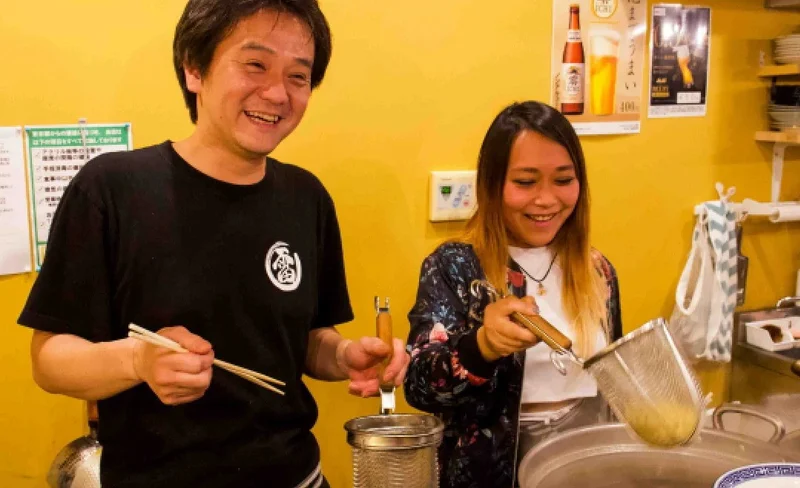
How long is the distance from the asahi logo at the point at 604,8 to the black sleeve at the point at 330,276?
1.14 meters

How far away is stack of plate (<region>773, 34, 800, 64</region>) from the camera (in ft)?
7.60

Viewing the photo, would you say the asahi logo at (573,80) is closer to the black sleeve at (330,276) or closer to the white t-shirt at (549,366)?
the white t-shirt at (549,366)

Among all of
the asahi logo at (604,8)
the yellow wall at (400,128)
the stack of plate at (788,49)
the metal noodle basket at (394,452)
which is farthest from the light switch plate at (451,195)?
the stack of plate at (788,49)

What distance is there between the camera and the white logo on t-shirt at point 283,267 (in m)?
1.19

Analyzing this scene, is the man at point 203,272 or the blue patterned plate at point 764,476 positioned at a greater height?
the man at point 203,272

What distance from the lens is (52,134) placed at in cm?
154

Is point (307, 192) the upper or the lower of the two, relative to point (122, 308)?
upper

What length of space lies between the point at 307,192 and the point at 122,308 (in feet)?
1.19

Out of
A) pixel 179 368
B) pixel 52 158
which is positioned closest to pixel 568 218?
pixel 179 368

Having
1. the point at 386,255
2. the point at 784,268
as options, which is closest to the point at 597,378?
the point at 386,255

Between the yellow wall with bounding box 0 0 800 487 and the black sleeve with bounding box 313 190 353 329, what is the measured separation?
0.47 m

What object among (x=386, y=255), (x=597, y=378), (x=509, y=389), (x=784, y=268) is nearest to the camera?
(x=597, y=378)

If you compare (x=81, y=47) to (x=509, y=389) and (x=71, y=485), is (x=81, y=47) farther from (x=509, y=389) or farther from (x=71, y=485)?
(x=509, y=389)

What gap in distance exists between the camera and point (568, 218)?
1.59 m
